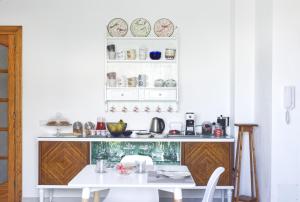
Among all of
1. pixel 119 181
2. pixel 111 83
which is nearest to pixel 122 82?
pixel 111 83

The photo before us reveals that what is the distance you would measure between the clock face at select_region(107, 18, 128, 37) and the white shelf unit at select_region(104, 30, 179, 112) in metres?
0.08

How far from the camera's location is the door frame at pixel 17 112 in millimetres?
5180

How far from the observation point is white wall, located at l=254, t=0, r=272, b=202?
14.0 ft

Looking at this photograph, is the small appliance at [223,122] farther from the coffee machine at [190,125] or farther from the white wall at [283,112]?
the white wall at [283,112]

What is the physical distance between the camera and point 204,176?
479 cm

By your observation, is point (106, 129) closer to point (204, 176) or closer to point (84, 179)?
point (204, 176)

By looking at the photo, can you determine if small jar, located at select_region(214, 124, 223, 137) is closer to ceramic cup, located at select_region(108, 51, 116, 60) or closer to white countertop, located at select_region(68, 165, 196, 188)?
ceramic cup, located at select_region(108, 51, 116, 60)

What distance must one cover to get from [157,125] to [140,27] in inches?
51.0

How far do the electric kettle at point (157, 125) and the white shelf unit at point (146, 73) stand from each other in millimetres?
206

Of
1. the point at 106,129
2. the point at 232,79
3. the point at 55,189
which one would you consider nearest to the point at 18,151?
the point at 55,189

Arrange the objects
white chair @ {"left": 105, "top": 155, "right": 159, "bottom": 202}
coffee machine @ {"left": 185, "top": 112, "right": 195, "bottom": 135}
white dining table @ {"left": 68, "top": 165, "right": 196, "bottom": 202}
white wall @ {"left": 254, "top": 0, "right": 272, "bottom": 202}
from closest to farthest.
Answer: white dining table @ {"left": 68, "top": 165, "right": 196, "bottom": 202}, white chair @ {"left": 105, "top": 155, "right": 159, "bottom": 202}, white wall @ {"left": 254, "top": 0, "right": 272, "bottom": 202}, coffee machine @ {"left": 185, "top": 112, "right": 195, "bottom": 135}

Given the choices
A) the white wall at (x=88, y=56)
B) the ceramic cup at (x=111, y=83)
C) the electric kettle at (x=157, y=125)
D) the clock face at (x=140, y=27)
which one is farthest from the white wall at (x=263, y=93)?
the ceramic cup at (x=111, y=83)

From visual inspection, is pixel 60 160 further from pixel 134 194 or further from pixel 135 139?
pixel 134 194

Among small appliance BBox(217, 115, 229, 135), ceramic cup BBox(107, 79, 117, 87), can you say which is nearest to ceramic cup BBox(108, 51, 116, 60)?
ceramic cup BBox(107, 79, 117, 87)
